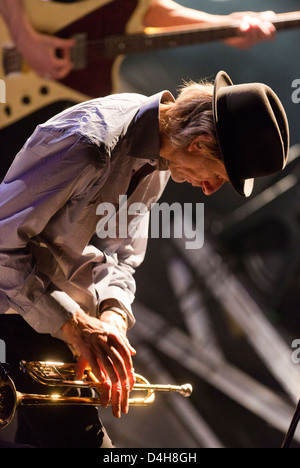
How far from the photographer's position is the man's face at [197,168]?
5.42 feet

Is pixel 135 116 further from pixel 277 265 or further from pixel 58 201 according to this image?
pixel 277 265

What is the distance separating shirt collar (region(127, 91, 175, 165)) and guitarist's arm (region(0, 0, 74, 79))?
1200 millimetres

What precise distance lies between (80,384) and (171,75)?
1738mm

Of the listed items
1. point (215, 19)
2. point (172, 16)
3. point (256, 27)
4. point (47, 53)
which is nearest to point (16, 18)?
point (47, 53)

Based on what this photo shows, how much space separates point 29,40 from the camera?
2.67 metres

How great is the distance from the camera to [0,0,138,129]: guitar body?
2662mm

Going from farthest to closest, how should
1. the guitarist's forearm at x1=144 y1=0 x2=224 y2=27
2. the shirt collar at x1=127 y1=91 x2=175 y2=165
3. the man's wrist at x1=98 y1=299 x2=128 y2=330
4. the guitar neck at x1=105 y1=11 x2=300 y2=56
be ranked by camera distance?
1. the guitarist's forearm at x1=144 y1=0 x2=224 y2=27
2. the guitar neck at x1=105 y1=11 x2=300 y2=56
3. the man's wrist at x1=98 y1=299 x2=128 y2=330
4. the shirt collar at x1=127 y1=91 x2=175 y2=165

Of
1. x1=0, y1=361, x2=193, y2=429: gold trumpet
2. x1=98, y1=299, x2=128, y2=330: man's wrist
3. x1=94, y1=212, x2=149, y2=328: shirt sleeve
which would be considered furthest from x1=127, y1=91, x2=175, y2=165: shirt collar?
x1=0, y1=361, x2=193, y2=429: gold trumpet

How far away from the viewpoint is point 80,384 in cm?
161

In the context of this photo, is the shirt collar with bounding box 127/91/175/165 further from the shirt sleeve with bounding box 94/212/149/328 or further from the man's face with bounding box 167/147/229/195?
the shirt sleeve with bounding box 94/212/149/328

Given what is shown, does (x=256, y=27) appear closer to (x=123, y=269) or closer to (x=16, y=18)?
(x=16, y=18)

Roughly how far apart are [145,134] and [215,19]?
1219 millimetres

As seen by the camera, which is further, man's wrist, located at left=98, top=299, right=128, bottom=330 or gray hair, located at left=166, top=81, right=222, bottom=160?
man's wrist, located at left=98, top=299, right=128, bottom=330

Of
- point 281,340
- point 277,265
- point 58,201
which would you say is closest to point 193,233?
point 277,265
